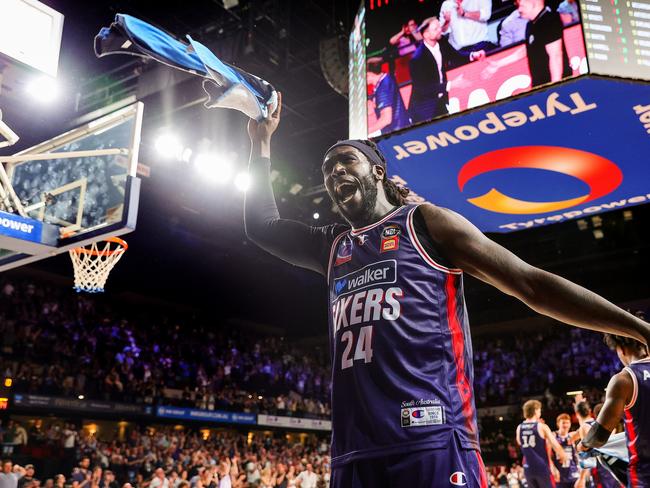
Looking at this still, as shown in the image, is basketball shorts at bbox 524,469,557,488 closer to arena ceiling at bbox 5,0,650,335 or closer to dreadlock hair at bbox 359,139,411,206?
arena ceiling at bbox 5,0,650,335

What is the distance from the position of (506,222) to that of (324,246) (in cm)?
562

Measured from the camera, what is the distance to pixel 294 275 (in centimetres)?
2497

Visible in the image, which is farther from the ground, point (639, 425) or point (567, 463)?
point (639, 425)

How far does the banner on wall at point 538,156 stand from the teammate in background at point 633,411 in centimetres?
189

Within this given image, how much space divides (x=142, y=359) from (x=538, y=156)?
1700 centimetres

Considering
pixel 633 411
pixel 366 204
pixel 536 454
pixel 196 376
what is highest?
pixel 196 376

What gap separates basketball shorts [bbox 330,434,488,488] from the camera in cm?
164

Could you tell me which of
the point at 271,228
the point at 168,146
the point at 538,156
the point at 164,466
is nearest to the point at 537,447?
the point at 538,156

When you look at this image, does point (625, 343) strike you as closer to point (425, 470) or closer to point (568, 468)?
point (425, 470)

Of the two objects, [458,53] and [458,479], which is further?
[458,53]

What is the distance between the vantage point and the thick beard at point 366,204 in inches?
81.3

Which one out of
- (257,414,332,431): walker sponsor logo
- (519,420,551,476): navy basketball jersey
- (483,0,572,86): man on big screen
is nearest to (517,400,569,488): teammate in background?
(519,420,551,476): navy basketball jersey

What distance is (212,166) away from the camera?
12727 mm

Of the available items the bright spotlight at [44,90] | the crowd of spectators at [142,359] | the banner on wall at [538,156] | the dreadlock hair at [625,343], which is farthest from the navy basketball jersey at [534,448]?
the crowd of spectators at [142,359]
